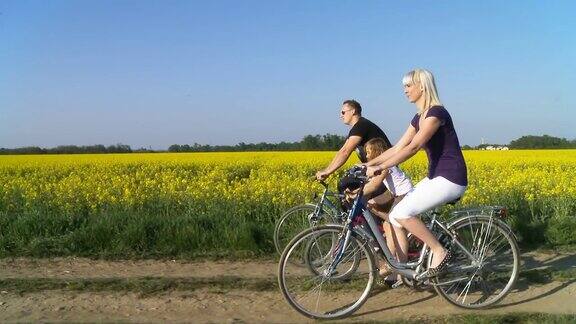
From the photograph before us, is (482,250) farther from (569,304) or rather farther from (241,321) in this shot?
(241,321)

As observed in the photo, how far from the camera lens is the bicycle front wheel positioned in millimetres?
4633

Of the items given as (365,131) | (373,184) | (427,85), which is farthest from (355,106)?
(427,85)

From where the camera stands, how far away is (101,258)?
6.81m

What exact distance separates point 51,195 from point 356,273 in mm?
6989

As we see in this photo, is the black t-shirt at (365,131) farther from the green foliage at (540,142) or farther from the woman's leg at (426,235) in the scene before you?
the green foliage at (540,142)

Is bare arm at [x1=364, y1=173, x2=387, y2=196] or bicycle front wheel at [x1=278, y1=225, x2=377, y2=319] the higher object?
bare arm at [x1=364, y1=173, x2=387, y2=196]

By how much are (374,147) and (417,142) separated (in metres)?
1.23

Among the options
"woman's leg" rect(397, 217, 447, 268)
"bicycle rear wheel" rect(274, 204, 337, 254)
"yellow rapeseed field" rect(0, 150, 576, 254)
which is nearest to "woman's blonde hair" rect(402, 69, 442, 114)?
"woman's leg" rect(397, 217, 447, 268)

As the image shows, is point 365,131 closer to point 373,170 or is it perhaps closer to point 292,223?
point 373,170

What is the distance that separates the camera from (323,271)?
4.92m

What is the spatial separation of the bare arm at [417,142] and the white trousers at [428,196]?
0.37 meters

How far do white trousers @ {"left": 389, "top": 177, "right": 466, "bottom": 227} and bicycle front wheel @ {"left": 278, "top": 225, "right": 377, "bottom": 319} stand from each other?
17.9 inches

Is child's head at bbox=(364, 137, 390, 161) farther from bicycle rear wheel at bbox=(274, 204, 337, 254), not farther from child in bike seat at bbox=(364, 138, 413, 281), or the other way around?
→ bicycle rear wheel at bbox=(274, 204, 337, 254)

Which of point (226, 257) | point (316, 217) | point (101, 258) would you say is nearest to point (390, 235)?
point (316, 217)
